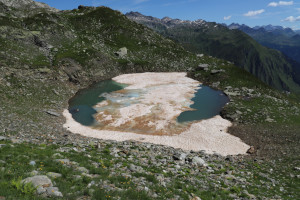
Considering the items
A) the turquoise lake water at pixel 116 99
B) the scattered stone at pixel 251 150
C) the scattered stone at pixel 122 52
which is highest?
the scattered stone at pixel 122 52

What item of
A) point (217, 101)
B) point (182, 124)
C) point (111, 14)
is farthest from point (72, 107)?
point (111, 14)

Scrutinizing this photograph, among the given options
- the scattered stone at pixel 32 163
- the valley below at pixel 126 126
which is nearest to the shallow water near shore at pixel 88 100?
the valley below at pixel 126 126

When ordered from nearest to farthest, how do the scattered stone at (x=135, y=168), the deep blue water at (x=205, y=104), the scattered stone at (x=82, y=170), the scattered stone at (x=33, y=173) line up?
1. the scattered stone at (x=33, y=173)
2. the scattered stone at (x=82, y=170)
3. the scattered stone at (x=135, y=168)
4. the deep blue water at (x=205, y=104)

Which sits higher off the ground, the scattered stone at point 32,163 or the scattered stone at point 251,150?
the scattered stone at point 32,163

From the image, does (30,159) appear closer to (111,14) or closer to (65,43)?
(65,43)

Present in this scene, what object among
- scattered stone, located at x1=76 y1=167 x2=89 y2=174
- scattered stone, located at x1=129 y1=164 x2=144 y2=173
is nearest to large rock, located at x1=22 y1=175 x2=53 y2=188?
scattered stone, located at x1=76 y1=167 x2=89 y2=174

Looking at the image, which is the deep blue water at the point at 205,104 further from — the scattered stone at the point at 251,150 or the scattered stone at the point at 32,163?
the scattered stone at the point at 32,163

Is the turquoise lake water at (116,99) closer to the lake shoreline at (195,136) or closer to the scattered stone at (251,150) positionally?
the lake shoreline at (195,136)

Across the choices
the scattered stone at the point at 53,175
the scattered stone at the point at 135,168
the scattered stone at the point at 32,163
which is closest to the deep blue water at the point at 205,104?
the scattered stone at the point at 135,168

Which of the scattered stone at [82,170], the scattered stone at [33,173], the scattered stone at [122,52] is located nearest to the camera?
the scattered stone at [33,173]

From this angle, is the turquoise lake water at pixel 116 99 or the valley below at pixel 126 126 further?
the turquoise lake water at pixel 116 99
